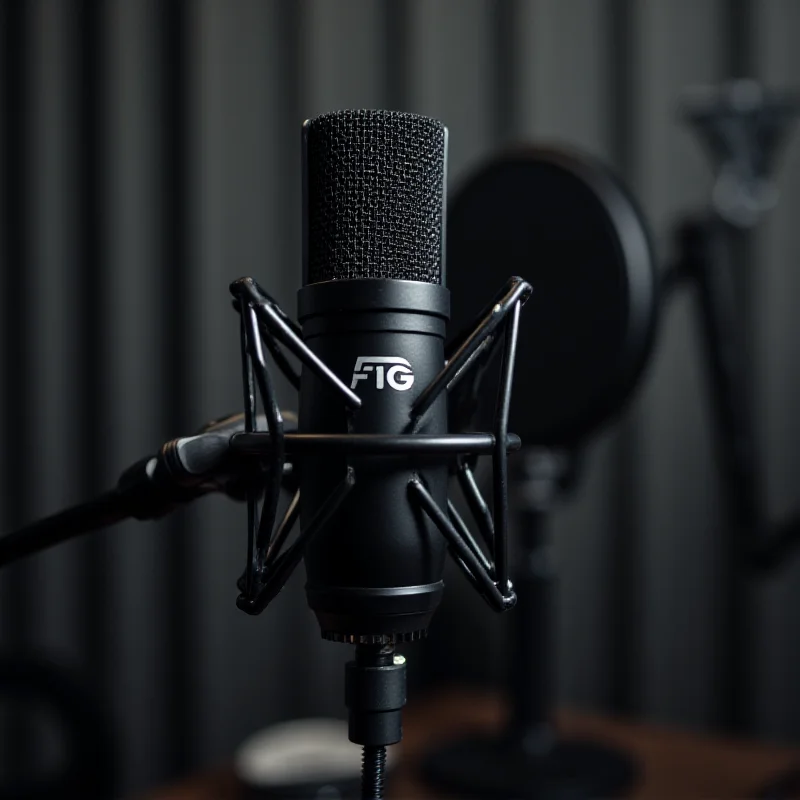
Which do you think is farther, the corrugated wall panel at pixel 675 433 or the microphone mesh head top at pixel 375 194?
the corrugated wall panel at pixel 675 433

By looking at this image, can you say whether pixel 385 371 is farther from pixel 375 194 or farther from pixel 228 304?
pixel 228 304

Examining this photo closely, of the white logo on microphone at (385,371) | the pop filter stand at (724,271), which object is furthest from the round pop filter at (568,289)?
the pop filter stand at (724,271)

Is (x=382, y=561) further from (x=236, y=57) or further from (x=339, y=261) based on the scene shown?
(x=236, y=57)

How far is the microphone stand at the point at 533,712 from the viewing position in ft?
3.08

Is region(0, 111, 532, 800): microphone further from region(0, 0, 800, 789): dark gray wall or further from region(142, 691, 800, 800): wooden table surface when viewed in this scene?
region(0, 0, 800, 789): dark gray wall

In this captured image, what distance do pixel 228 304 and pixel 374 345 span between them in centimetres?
109

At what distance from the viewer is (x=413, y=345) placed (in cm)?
31

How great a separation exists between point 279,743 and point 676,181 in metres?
0.96

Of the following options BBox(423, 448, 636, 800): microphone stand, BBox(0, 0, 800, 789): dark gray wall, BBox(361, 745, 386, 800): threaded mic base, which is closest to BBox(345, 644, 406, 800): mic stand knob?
BBox(361, 745, 386, 800): threaded mic base

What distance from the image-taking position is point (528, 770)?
95 centimetres

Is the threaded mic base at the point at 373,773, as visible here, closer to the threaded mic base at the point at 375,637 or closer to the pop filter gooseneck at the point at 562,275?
the threaded mic base at the point at 375,637

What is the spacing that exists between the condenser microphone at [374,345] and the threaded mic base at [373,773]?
0.03m

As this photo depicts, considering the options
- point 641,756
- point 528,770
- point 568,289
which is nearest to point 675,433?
point 641,756

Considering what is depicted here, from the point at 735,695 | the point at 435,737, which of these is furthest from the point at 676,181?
the point at 435,737
